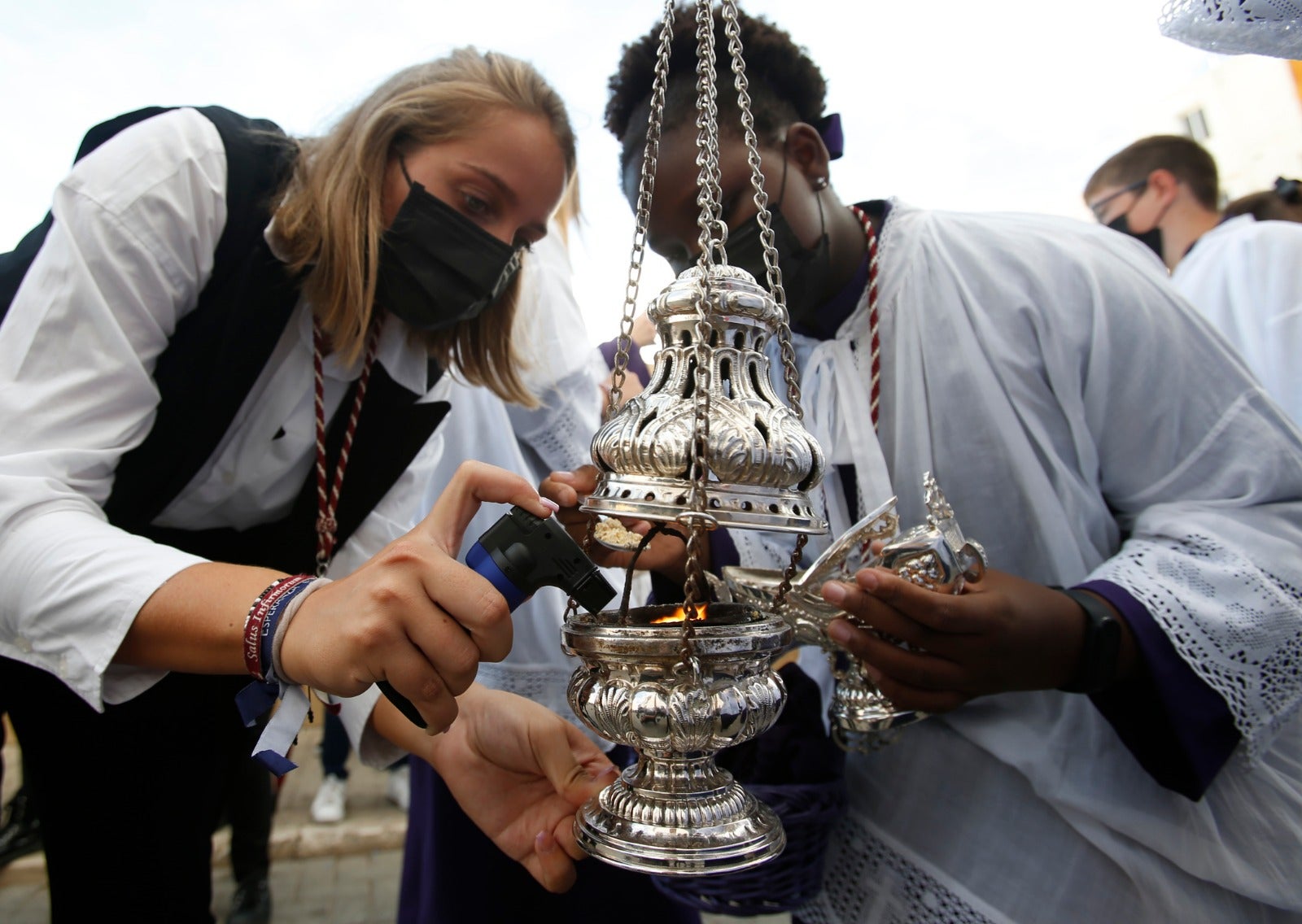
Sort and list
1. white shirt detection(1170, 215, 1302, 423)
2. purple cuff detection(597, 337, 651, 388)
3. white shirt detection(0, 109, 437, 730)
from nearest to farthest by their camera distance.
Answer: white shirt detection(0, 109, 437, 730)
white shirt detection(1170, 215, 1302, 423)
purple cuff detection(597, 337, 651, 388)

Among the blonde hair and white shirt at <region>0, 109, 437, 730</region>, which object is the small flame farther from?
the blonde hair

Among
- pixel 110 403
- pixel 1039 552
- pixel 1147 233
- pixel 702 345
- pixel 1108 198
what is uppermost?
pixel 1108 198

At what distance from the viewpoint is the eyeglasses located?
10.7ft

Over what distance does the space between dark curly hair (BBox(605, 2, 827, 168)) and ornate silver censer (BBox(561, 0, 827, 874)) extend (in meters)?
0.78

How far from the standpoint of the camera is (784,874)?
1.18 m

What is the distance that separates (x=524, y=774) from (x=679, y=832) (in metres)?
0.47

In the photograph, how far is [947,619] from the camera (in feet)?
Answer: 3.35

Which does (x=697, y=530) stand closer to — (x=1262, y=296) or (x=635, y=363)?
(x=635, y=363)

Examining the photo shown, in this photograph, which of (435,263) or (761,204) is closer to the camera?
(761,204)

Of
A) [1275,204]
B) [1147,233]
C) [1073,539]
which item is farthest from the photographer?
[1147,233]

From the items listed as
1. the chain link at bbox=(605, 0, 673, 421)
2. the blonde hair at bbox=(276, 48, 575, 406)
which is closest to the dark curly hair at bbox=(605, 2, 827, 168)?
the blonde hair at bbox=(276, 48, 575, 406)

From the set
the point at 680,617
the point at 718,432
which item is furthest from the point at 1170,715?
the point at 718,432

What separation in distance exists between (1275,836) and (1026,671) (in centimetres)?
47

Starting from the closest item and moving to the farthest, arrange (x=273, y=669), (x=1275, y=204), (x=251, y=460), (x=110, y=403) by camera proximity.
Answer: (x=273, y=669), (x=110, y=403), (x=251, y=460), (x=1275, y=204)
